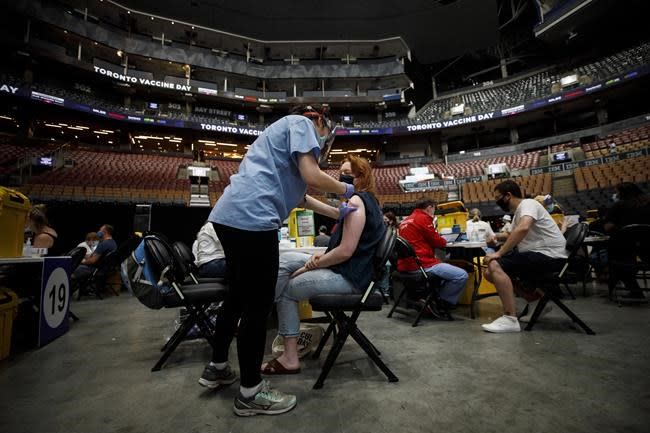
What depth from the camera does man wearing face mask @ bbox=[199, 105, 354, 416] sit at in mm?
1216

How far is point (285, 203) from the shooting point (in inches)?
53.0

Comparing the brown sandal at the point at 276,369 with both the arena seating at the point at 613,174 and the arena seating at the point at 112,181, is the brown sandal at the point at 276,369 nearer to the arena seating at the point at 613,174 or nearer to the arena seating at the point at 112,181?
the arena seating at the point at 112,181

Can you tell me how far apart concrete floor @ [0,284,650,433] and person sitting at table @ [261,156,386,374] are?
0.27 metres

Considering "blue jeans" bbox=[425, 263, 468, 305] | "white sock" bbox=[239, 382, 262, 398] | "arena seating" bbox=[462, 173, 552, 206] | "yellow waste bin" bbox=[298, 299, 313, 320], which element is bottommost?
"yellow waste bin" bbox=[298, 299, 313, 320]

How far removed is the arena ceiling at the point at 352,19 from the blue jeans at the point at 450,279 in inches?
860

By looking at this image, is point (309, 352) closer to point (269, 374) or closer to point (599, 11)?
point (269, 374)

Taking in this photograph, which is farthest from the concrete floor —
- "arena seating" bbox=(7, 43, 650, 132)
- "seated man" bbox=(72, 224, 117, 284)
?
"arena seating" bbox=(7, 43, 650, 132)

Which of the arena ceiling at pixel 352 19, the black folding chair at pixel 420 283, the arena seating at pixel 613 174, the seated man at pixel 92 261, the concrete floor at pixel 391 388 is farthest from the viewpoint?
the arena ceiling at pixel 352 19

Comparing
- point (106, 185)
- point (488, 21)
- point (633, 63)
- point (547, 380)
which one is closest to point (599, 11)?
point (633, 63)

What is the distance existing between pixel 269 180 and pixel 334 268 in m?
0.64

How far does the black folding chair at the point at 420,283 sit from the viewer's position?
262 cm

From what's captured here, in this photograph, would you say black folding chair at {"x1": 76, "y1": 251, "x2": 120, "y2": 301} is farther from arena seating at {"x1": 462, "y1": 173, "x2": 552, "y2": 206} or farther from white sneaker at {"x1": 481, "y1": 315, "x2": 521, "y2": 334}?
arena seating at {"x1": 462, "y1": 173, "x2": 552, "y2": 206}

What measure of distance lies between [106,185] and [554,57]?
92.1 feet

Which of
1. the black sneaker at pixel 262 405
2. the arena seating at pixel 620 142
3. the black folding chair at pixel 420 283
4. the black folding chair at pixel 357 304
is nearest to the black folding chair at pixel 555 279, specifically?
the black folding chair at pixel 420 283
